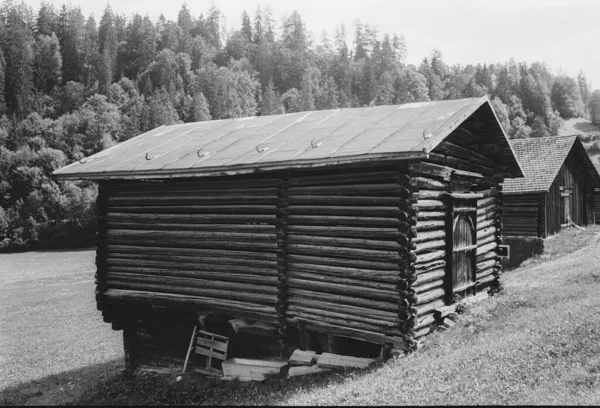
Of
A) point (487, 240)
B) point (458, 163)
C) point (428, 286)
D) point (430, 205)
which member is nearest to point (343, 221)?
point (430, 205)

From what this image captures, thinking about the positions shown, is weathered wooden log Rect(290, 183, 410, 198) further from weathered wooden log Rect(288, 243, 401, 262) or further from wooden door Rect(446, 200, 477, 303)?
wooden door Rect(446, 200, 477, 303)

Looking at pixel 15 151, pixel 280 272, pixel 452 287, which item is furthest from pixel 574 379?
pixel 15 151

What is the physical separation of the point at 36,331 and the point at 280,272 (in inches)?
659

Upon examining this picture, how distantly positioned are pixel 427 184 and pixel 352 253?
2.15 metres

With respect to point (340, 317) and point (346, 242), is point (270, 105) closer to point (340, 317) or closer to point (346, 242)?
point (346, 242)

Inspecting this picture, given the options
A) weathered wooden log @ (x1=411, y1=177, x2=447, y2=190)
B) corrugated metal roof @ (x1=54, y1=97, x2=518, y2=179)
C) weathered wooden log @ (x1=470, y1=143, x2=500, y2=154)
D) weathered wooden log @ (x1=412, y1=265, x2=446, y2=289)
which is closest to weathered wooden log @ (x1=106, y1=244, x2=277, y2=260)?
corrugated metal roof @ (x1=54, y1=97, x2=518, y2=179)

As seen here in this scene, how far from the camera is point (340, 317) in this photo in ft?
37.4

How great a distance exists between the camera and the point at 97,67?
110812mm

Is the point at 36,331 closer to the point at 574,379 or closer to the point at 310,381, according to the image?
the point at 310,381

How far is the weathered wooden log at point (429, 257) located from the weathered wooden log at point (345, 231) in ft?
2.59

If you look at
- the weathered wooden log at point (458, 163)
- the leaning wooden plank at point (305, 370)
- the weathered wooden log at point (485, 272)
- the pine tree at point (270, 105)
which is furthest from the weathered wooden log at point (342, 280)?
the pine tree at point (270, 105)

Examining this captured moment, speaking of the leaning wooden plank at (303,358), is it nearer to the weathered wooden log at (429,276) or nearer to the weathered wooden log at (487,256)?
the weathered wooden log at (429,276)

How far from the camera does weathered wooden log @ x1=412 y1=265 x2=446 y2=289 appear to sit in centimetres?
1127

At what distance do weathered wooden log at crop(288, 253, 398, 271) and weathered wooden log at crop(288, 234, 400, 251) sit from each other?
290 millimetres
